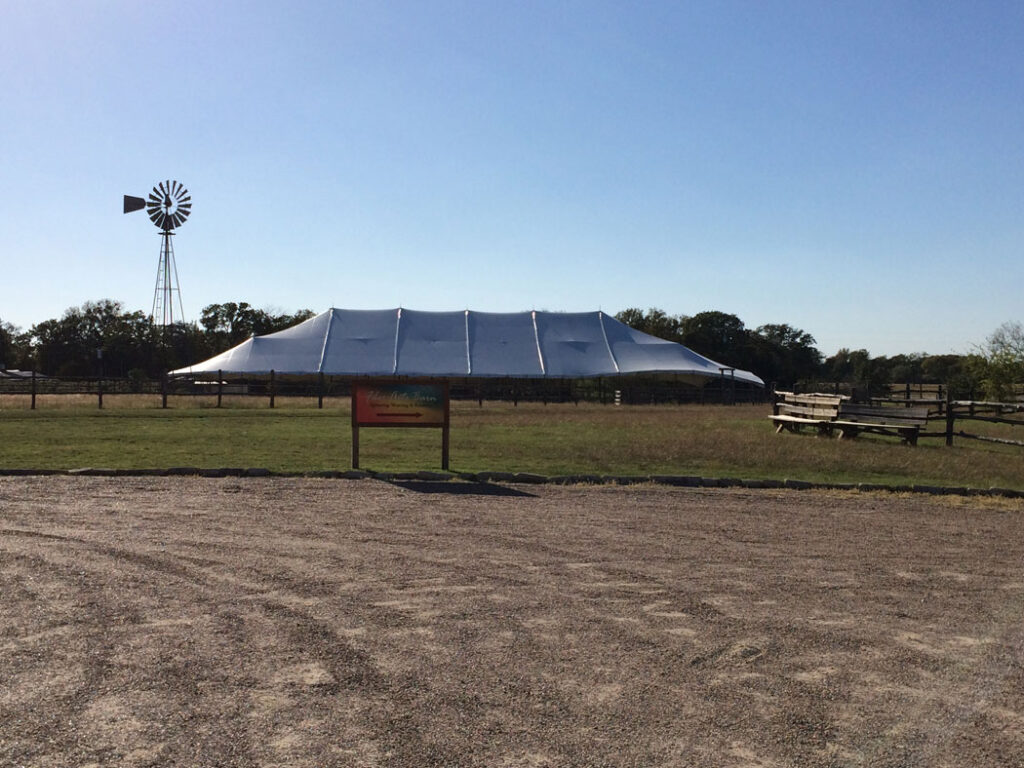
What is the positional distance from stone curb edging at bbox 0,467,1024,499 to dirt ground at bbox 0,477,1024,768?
3394mm

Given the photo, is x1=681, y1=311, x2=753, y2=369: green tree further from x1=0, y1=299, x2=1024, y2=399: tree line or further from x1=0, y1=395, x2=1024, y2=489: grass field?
x1=0, y1=395, x2=1024, y2=489: grass field

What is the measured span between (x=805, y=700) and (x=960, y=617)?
2283 millimetres

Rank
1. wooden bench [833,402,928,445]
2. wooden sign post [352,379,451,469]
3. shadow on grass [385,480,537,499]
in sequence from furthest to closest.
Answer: wooden bench [833,402,928,445] → wooden sign post [352,379,451,469] → shadow on grass [385,480,537,499]

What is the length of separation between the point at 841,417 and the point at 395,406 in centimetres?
1456

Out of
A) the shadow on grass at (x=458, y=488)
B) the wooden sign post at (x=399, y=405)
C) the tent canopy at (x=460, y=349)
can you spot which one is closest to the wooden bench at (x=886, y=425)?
the wooden sign post at (x=399, y=405)

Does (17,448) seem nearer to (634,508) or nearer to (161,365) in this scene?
(634,508)

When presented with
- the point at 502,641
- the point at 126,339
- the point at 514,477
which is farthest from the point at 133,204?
the point at 502,641

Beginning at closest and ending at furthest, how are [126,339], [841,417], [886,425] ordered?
[886,425] < [841,417] < [126,339]

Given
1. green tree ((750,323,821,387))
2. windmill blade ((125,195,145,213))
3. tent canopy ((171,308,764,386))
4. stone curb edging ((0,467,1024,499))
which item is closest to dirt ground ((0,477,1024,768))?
stone curb edging ((0,467,1024,499))

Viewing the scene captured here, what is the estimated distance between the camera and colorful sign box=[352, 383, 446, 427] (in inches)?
620

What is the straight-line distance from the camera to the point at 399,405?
15797 millimetres

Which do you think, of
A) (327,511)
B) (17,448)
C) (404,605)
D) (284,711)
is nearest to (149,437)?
(17,448)

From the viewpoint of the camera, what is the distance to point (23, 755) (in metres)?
3.85

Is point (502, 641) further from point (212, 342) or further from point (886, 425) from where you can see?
point (212, 342)
